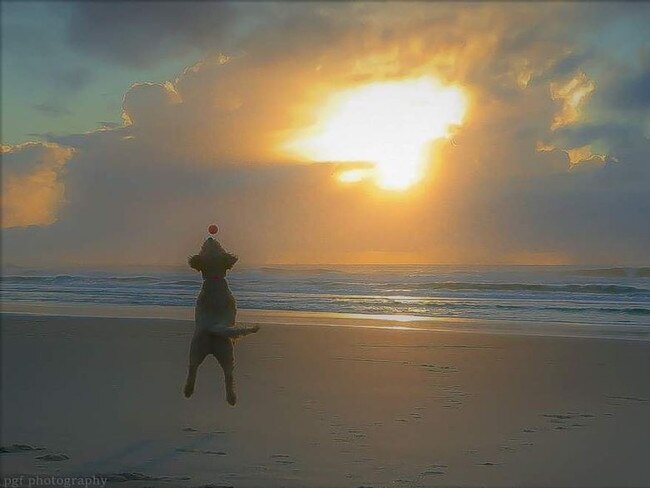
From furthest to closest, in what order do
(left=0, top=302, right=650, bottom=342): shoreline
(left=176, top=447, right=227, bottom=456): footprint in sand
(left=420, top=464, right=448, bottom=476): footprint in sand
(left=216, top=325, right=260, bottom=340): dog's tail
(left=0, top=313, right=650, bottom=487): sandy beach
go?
(left=0, top=302, right=650, bottom=342): shoreline, (left=216, top=325, right=260, bottom=340): dog's tail, (left=176, top=447, right=227, bottom=456): footprint in sand, (left=0, top=313, right=650, bottom=487): sandy beach, (left=420, top=464, right=448, bottom=476): footprint in sand

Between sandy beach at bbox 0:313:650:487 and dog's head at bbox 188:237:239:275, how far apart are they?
1678 mm

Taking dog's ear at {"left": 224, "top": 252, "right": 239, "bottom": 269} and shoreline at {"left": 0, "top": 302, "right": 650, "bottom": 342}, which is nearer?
dog's ear at {"left": 224, "top": 252, "right": 239, "bottom": 269}

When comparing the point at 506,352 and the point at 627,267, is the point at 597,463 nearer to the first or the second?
the point at 506,352

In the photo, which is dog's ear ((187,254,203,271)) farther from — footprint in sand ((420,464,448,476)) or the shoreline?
the shoreline

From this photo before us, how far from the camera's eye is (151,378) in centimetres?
947

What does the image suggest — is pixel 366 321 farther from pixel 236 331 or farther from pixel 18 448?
pixel 18 448

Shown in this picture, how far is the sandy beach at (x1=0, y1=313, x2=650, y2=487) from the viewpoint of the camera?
5.77 m

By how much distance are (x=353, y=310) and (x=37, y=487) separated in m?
18.7

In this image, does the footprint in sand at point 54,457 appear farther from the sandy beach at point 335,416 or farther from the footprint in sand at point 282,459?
the footprint in sand at point 282,459

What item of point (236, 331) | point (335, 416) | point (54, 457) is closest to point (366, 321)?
point (335, 416)

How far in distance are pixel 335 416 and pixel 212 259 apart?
2.30 m

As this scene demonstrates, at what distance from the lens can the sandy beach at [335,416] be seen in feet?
18.9

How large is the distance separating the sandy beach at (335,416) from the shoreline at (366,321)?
3411 millimetres

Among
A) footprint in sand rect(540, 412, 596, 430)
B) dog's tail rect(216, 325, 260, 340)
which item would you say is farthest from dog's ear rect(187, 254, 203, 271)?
footprint in sand rect(540, 412, 596, 430)
